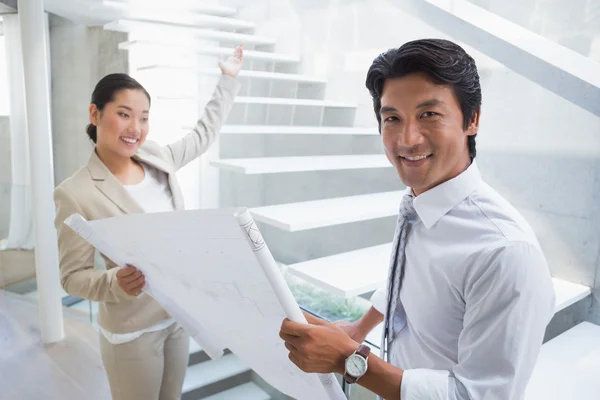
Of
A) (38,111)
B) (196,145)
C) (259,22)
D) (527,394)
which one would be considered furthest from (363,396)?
(259,22)

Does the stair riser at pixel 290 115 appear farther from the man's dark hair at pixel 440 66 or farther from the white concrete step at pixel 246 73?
the man's dark hair at pixel 440 66

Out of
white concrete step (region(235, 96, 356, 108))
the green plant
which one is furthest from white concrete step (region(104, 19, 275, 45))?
the green plant

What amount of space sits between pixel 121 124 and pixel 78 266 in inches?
15.1

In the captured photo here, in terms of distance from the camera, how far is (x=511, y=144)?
2.12 meters

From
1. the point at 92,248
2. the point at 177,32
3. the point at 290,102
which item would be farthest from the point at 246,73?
the point at 92,248

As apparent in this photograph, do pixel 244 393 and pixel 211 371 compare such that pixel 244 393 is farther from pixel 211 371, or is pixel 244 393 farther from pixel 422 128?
pixel 422 128

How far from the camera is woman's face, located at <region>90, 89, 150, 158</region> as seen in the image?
1279mm

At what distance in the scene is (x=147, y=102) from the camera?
1357 millimetres

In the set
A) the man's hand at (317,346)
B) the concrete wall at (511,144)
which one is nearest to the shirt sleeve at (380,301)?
the man's hand at (317,346)

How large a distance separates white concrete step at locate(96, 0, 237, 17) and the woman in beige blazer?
155 cm

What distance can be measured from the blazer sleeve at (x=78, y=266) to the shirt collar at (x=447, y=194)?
73cm

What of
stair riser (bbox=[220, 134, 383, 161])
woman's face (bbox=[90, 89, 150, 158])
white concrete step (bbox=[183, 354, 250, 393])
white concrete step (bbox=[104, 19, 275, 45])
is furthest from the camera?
stair riser (bbox=[220, 134, 383, 161])

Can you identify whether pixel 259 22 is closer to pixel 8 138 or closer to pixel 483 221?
pixel 8 138

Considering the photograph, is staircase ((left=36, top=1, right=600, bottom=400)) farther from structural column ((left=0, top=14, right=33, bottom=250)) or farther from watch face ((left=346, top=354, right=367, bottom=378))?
watch face ((left=346, top=354, right=367, bottom=378))
